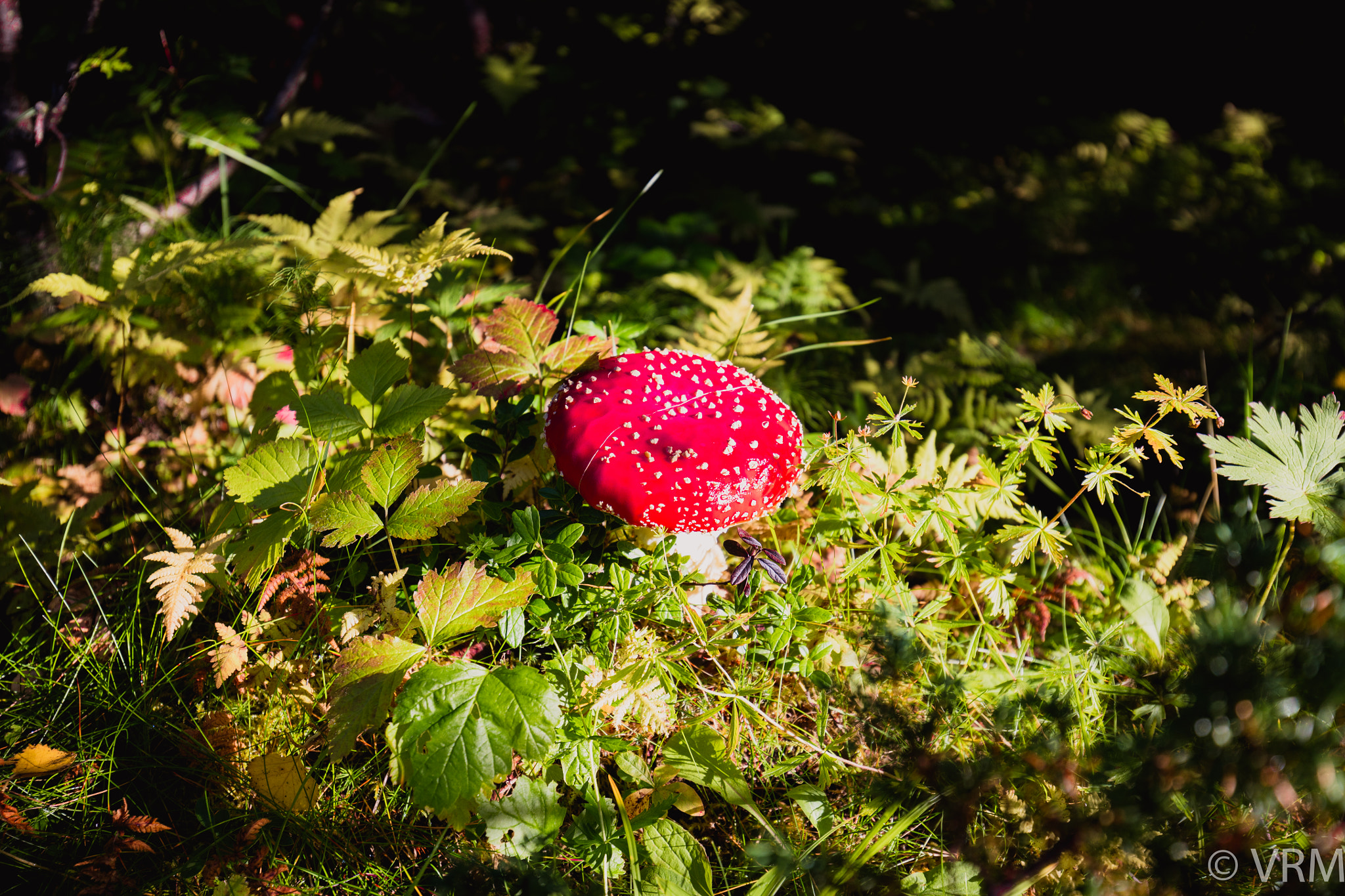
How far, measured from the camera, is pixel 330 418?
5.60 feet

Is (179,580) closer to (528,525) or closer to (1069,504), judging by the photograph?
(528,525)

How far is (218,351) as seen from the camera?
2.52 meters

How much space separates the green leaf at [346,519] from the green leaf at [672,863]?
2.82 ft

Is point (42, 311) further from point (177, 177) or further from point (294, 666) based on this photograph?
point (294, 666)

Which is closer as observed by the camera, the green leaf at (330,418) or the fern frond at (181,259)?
the green leaf at (330,418)

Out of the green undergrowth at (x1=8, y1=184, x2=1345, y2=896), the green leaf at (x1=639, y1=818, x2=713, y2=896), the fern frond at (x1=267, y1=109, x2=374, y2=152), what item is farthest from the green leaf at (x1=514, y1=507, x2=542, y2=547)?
the fern frond at (x1=267, y1=109, x2=374, y2=152)

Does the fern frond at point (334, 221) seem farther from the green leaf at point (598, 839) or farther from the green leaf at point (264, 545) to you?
the green leaf at point (598, 839)

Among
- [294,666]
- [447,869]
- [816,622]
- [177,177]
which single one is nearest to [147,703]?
[294,666]

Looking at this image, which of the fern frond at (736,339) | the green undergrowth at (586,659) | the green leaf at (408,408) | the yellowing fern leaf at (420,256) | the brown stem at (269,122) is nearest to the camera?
the green undergrowth at (586,659)

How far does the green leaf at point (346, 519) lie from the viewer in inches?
59.3

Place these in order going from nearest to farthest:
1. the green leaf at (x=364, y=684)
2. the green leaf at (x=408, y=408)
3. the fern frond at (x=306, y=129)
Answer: the green leaf at (x=364, y=684) < the green leaf at (x=408, y=408) < the fern frond at (x=306, y=129)

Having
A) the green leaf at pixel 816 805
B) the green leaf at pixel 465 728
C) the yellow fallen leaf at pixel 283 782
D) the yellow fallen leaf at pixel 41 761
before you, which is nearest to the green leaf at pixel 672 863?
the green leaf at pixel 816 805

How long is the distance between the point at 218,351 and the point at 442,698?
189 cm

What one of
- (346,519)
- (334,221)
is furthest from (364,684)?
(334,221)
